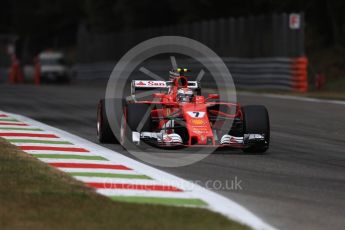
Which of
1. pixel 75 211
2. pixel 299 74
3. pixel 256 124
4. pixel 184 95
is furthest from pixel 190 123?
pixel 299 74

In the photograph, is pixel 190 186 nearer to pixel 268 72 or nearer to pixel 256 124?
pixel 256 124

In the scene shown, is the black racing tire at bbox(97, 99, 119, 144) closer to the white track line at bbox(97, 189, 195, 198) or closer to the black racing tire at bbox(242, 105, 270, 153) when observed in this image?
the black racing tire at bbox(242, 105, 270, 153)

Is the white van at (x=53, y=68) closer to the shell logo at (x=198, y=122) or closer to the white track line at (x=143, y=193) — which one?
the shell logo at (x=198, y=122)

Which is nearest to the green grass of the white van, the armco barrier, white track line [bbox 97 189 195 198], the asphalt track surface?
white track line [bbox 97 189 195 198]

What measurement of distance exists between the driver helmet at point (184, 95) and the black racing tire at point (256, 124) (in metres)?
0.75

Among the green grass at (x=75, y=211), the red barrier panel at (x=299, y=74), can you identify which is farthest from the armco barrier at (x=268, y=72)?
the green grass at (x=75, y=211)

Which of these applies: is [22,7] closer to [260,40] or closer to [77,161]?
[260,40]

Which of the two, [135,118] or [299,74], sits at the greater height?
[135,118]

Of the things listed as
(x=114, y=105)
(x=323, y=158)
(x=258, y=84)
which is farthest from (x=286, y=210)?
(x=258, y=84)

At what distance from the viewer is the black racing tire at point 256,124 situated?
41.2 feet

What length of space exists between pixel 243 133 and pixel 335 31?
24.8 m

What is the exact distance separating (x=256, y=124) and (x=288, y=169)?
59.7 inches

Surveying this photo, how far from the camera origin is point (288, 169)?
11203mm

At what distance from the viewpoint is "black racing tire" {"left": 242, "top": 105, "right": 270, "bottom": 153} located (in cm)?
1256
